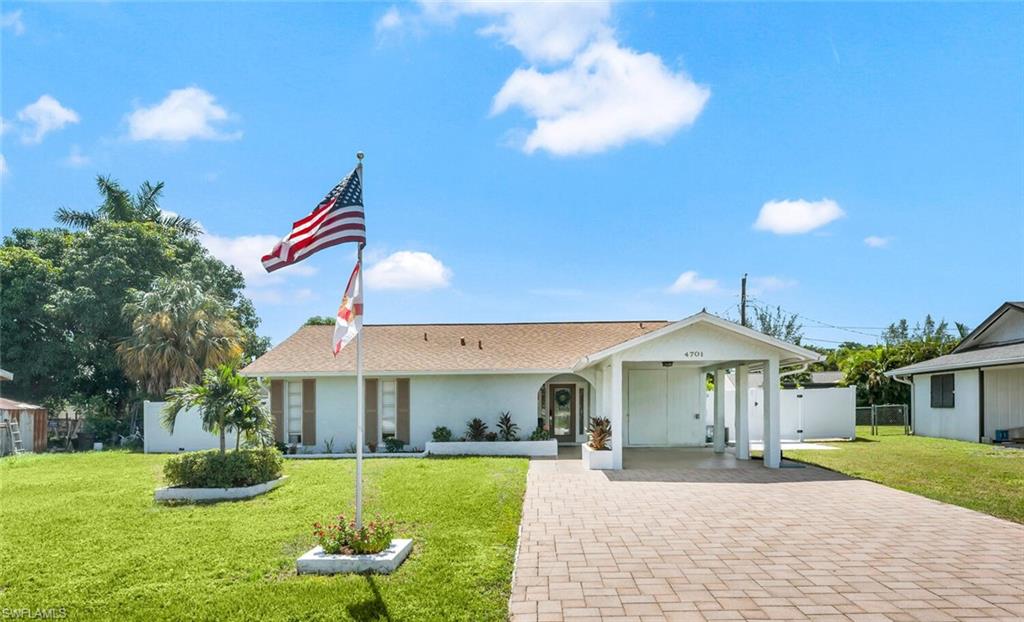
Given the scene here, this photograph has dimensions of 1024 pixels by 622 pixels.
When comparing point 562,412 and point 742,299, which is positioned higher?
point 742,299

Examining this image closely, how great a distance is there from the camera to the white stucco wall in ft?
73.1

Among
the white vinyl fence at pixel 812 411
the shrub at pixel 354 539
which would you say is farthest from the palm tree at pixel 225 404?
the white vinyl fence at pixel 812 411

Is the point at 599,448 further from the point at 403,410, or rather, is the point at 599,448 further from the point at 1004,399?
the point at 1004,399

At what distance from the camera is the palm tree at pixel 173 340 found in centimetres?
2492

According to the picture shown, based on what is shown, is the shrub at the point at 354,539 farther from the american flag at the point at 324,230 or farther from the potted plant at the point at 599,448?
the potted plant at the point at 599,448

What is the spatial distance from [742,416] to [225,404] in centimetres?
1257

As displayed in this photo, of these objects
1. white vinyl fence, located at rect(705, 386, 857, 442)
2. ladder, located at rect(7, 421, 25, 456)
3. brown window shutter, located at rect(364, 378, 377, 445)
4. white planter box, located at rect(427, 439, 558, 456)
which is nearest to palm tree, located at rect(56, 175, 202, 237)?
ladder, located at rect(7, 421, 25, 456)

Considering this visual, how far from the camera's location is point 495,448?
1833 cm

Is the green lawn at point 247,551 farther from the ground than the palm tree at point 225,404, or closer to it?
closer to it

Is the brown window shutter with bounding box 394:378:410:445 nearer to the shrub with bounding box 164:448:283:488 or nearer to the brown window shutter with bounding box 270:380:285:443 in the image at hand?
the brown window shutter with bounding box 270:380:285:443

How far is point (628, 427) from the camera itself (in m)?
20.4

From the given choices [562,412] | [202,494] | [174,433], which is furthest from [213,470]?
[562,412]

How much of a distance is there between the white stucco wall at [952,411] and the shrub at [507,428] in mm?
16241

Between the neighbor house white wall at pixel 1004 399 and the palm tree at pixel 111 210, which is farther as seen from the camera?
the palm tree at pixel 111 210
